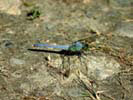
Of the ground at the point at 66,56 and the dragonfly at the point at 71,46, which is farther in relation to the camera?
the dragonfly at the point at 71,46

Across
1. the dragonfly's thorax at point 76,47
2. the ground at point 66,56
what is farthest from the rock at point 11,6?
the dragonfly's thorax at point 76,47

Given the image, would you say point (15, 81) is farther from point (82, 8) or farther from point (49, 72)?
point (82, 8)

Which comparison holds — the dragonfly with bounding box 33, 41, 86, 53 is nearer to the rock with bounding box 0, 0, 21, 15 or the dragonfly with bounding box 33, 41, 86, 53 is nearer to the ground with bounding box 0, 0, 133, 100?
the ground with bounding box 0, 0, 133, 100

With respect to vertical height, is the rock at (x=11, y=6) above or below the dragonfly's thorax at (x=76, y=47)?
above

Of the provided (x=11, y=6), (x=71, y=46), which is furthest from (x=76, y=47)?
(x=11, y=6)

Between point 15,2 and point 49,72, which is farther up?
point 15,2

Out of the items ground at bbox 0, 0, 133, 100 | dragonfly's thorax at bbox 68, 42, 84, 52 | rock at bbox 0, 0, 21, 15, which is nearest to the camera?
ground at bbox 0, 0, 133, 100

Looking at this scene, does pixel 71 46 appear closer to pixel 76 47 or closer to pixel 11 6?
pixel 76 47

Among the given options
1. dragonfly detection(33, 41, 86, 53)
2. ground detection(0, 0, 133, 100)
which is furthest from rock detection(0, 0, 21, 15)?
dragonfly detection(33, 41, 86, 53)

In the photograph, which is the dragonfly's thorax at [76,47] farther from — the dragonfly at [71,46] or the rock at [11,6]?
the rock at [11,6]

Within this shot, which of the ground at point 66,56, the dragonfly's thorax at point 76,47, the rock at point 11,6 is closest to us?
the ground at point 66,56

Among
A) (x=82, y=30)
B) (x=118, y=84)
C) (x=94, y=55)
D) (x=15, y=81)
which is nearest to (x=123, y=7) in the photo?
(x=82, y=30)
